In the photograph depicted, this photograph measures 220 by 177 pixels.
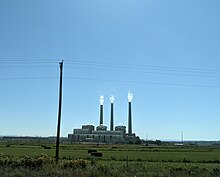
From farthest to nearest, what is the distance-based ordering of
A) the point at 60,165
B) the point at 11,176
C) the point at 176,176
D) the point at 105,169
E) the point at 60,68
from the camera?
the point at 60,68 < the point at 60,165 < the point at 105,169 < the point at 176,176 < the point at 11,176

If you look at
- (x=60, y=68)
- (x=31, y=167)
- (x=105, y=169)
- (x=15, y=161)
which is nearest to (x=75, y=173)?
(x=105, y=169)

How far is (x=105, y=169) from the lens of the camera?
88.3ft

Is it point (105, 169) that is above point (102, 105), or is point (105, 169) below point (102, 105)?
below

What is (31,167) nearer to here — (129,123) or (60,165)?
(60,165)

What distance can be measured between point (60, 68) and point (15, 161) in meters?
12.7

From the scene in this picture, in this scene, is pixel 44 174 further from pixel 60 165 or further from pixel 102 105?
pixel 102 105

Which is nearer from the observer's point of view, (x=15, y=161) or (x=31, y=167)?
(x=31, y=167)

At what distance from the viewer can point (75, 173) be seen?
24.6 metres

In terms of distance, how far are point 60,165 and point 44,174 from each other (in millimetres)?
5226

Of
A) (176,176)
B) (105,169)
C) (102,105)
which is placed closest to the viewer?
(176,176)

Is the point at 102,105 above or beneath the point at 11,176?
above

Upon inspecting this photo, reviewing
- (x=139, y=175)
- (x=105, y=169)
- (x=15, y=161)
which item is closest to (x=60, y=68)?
(x=15, y=161)

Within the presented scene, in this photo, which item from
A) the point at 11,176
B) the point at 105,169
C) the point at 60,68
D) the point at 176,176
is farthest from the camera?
the point at 60,68

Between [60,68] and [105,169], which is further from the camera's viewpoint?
[60,68]
